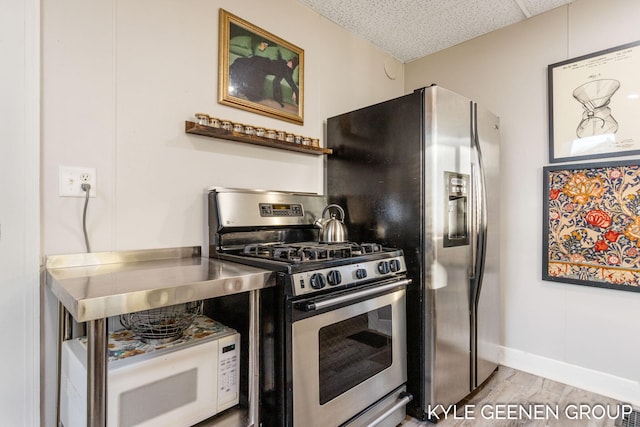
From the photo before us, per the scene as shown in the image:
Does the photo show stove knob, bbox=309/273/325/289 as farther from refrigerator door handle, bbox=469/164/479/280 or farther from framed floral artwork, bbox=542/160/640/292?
framed floral artwork, bbox=542/160/640/292

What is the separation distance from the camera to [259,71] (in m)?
1.98

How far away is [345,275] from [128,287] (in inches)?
32.9

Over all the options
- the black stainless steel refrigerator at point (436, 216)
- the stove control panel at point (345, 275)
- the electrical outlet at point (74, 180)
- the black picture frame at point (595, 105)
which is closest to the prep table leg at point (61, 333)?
the electrical outlet at point (74, 180)

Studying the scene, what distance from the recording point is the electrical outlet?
1330 mm

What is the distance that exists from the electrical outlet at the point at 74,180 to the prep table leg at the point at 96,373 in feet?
2.34

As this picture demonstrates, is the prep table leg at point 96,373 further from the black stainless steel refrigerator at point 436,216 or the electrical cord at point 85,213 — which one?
the black stainless steel refrigerator at point 436,216

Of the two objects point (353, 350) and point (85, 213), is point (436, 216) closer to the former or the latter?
point (353, 350)

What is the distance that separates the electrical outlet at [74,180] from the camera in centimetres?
133

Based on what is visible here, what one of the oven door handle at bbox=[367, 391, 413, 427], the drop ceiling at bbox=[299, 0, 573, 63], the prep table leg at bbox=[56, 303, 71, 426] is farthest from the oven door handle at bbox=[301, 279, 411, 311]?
the drop ceiling at bbox=[299, 0, 573, 63]

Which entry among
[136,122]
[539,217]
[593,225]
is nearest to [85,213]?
[136,122]

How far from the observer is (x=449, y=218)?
1.89 metres

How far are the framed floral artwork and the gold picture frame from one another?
1.80 metres

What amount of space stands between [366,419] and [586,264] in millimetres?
1709

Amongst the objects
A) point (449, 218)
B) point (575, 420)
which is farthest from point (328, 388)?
point (575, 420)
